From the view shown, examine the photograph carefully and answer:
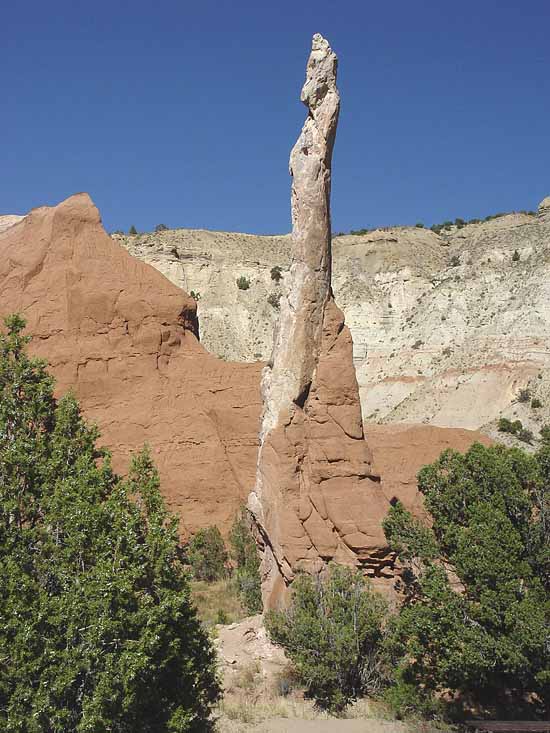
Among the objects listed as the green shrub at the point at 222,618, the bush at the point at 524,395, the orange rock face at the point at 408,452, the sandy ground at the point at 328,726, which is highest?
the bush at the point at 524,395

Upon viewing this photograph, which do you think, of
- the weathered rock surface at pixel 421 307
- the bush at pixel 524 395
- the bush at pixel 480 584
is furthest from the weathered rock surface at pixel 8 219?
the bush at pixel 480 584

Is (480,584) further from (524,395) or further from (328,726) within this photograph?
(524,395)

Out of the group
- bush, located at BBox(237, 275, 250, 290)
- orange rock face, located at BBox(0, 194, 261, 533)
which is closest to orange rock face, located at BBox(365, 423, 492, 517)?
orange rock face, located at BBox(0, 194, 261, 533)

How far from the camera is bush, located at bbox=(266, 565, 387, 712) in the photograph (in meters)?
12.3

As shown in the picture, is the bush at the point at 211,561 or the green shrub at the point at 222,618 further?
the bush at the point at 211,561

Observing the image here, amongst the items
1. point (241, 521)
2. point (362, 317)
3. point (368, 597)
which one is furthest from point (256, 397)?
point (362, 317)

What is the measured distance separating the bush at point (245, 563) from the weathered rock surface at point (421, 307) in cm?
1836

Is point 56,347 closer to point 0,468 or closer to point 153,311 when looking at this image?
point 153,311

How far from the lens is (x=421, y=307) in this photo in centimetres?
5641

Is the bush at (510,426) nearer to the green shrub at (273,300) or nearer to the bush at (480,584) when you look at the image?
the bush at (480,584)

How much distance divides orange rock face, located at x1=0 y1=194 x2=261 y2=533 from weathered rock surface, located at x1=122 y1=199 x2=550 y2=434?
56.4 ft

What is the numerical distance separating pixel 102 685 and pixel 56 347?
16113 millimetres

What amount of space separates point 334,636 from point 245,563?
8023mm

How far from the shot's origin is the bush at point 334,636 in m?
12.3
